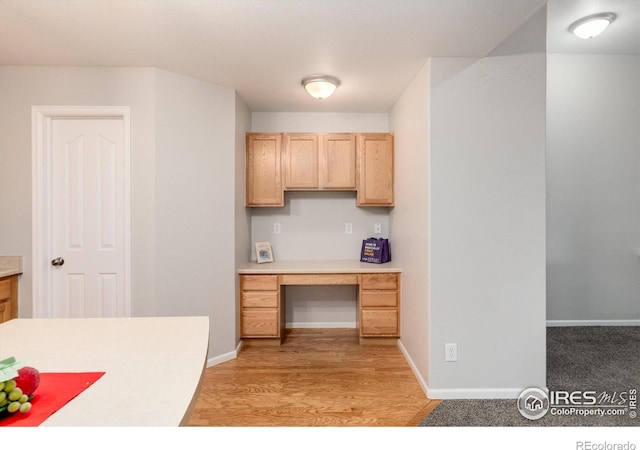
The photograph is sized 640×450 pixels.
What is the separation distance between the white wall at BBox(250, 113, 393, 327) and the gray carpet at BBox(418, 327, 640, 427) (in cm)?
176

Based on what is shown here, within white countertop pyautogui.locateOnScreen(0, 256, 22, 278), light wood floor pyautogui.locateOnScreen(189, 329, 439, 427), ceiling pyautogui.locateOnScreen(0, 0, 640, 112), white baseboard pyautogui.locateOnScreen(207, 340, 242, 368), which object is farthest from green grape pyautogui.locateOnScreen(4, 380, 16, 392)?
white countertop pyautogui.locateOnScreen(0, 256, 22, 278)

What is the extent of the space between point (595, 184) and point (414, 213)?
256 cm

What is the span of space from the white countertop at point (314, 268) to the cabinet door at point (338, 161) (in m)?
0.84

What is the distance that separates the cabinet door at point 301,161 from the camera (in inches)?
141

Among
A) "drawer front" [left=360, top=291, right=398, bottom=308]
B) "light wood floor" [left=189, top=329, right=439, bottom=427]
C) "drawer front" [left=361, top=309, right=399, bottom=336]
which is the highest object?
"drawer front" [left=360, top=291, right=398, bottom=308]

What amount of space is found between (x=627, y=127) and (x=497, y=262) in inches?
116

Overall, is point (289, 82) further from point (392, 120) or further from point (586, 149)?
point (586, 149)

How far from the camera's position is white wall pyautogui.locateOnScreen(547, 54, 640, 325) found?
12.5 feet

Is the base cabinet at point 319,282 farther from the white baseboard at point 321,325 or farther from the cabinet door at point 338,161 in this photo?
the cabinet door at point 338,161

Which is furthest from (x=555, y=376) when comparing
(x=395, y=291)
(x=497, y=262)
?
(x=395, y=291)

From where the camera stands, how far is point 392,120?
3641 mm

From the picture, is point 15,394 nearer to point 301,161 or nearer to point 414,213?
point 414,213

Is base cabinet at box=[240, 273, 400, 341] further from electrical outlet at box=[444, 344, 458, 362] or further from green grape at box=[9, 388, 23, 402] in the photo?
green grape at box=[9, 388, 23, 402]

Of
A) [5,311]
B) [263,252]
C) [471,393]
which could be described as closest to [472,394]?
[471,393]
